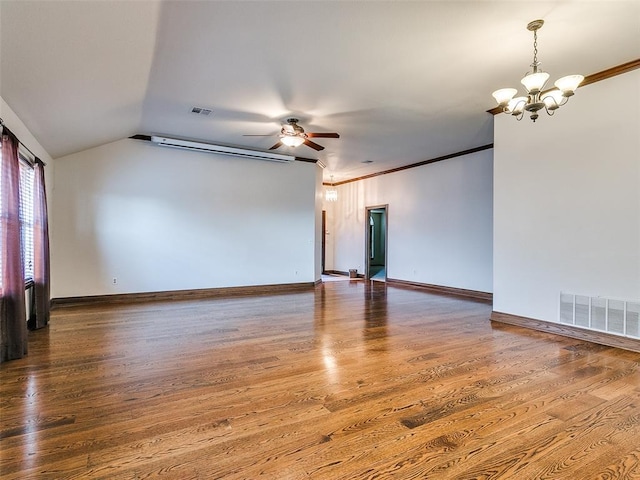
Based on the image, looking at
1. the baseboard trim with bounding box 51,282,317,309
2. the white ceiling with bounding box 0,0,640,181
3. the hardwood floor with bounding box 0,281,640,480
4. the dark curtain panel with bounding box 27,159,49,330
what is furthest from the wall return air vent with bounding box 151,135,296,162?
the hardwood floor with bounding box 0,281,640,480

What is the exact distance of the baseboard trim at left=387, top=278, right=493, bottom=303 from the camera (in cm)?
684

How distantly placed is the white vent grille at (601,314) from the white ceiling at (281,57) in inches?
103

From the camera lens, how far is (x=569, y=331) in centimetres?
421

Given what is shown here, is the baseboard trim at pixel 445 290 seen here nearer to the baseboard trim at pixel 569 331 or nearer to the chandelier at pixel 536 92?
the baseboard trim at pixel 569 331

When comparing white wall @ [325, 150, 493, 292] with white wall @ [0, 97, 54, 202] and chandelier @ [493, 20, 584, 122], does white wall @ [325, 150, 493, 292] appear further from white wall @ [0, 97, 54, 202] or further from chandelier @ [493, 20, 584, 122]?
white wall @ [0, 97, 54, 202]

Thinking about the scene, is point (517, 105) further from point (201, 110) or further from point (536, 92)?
point (201, 110)

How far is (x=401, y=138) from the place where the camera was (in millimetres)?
6383

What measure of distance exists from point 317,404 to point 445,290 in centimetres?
595

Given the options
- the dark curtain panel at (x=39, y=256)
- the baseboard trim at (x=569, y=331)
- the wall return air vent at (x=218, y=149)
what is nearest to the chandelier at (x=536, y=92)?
the baseboard trim at (x=569, y=331)

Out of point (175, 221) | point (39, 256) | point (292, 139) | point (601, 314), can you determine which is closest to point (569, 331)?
point (601, 314)

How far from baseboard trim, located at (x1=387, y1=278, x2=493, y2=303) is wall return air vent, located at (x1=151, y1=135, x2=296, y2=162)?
4147 mm

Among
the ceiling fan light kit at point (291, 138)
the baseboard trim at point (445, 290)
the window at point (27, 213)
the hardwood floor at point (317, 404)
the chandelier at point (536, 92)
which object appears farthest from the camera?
the baseboard trim at point (445, 290)

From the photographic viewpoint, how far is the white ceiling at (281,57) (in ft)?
8.79

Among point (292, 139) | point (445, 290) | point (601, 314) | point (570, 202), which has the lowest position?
point (445, 290)
